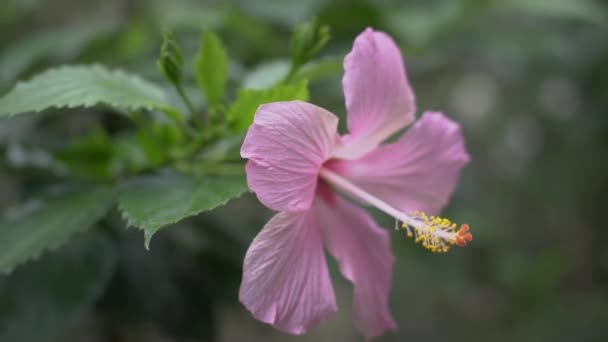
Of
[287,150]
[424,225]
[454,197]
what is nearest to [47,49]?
[287,150]

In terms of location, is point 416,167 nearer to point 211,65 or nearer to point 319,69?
point 319,69

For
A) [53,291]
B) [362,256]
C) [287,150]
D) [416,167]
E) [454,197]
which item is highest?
[287,150]

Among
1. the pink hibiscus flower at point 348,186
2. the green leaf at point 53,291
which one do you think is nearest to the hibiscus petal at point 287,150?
the pink hibiscus flower at point 348,186

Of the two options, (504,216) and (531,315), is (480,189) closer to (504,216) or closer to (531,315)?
(504,216)

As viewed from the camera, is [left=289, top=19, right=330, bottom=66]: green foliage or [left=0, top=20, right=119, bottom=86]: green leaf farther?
[left=0, top=20, right=119, bottom=86]: green leaf

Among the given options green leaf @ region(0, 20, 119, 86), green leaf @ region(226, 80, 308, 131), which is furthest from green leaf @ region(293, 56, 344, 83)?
green leaf @ region(0, 20, 119, 86)

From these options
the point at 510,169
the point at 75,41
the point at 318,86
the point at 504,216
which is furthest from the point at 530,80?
the point at 75,41

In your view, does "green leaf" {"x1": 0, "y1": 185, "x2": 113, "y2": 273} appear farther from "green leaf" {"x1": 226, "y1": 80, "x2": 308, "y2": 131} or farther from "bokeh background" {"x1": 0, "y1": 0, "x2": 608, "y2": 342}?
"green leaf" {"x1": 226, "y1": 80, "x2": 308, "y2": 131}
